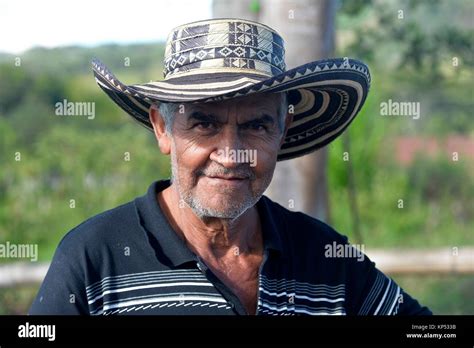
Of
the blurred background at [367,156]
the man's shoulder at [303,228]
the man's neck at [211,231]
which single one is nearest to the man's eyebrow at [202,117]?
the man's neck at [211,231]

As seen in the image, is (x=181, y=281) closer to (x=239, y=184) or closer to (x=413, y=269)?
(x=239, y=184)

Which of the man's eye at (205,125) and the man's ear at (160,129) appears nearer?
the man's eye at (205,125)

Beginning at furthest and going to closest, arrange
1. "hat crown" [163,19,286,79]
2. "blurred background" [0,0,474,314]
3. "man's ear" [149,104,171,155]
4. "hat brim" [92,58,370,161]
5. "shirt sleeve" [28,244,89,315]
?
1. "blurred background" [0,0,474,314]
2. "man's ear" [149,104,171,155]
3. "hat crown" [163,19,286,79]
4. "hat brim" [92,58,370,161]
5. "shirt sleeve" [28,244,89,315]

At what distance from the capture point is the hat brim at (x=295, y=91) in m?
2.69

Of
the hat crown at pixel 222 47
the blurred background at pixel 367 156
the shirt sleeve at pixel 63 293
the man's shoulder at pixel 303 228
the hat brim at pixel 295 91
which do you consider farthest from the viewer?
the blurred background at pixel 367 156

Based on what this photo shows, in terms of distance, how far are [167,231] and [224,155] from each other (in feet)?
0.95

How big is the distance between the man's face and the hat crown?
0.11 metres

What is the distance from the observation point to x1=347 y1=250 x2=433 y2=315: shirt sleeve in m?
2.96

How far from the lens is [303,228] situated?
305 cm

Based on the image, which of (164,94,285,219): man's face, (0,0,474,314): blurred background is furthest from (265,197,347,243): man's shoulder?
(0,0,474,314): blurred background

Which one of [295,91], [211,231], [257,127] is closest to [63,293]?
[211,231]

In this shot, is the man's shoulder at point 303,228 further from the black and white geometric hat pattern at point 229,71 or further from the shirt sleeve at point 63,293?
the shirt sleeve at point 63,293

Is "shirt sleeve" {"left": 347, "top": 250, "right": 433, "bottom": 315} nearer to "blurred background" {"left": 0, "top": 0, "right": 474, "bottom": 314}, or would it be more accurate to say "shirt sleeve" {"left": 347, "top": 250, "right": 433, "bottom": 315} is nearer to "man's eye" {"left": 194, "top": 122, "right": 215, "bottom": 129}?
"man's eye" {"left": 194, "top": 122, "right": 215, "bottom": 129}

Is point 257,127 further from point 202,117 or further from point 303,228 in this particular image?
point 303,228
